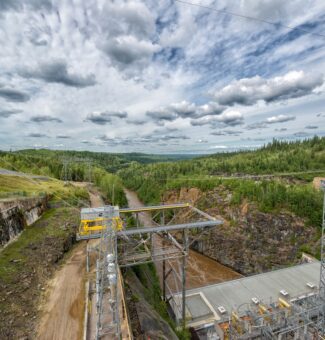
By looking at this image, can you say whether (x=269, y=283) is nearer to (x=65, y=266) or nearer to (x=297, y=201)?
(x=297, y=201)

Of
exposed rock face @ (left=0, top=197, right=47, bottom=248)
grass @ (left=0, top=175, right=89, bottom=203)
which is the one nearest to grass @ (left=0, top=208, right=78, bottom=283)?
exposed rock face @ (left=0, top=197, right=47, bottom=248)

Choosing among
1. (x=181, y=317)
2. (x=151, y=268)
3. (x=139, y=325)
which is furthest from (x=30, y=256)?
(x=151, y=268)

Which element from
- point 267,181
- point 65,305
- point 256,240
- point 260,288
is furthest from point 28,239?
point 267,181

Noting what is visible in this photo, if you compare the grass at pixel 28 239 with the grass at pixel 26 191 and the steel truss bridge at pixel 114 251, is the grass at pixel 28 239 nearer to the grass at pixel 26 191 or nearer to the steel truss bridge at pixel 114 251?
the grass at pixel 26 191

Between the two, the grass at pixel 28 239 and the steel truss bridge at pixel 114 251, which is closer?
the steel truss bridge at pixel 114 251

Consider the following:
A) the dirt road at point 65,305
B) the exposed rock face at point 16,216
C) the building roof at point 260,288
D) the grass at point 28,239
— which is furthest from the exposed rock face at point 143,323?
the exposed rock face at point 16,216

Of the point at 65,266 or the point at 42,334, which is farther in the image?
the point at 65,266

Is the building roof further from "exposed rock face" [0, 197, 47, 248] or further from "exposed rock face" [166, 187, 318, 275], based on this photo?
"exposed rock face" [0, 197, 47, 248]

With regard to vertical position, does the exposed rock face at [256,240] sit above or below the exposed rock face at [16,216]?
below

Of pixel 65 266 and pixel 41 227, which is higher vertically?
pixel 41 227
